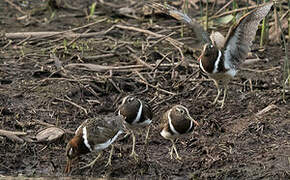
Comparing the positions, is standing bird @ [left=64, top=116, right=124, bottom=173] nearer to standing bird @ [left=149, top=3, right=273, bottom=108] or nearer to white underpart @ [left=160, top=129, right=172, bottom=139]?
white underpart @ [left=160, top=129, right=172, bottom=139]

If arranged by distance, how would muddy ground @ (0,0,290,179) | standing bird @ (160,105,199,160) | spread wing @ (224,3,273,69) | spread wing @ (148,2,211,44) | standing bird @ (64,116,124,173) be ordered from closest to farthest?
standing bird @ (64,116,124,173) < standing bird @ (160,105,199,160) < muddy ground @ (0,0,290,179) < spread wing @ (224,3,273,69) < spread wing @ (148,2,211,44)

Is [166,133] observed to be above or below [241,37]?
below

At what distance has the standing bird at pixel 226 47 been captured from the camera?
30.8 feet

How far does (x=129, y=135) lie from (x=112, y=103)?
0.87 metres

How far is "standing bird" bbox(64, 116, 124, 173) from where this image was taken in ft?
26.2

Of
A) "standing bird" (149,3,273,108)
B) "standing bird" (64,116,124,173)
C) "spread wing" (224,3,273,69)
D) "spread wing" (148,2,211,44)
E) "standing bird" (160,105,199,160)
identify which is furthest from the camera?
"spread wing" (148,2,211,44)

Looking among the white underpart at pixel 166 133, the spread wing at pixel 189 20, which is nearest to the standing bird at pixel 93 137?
the white underpart at pixel 166 133

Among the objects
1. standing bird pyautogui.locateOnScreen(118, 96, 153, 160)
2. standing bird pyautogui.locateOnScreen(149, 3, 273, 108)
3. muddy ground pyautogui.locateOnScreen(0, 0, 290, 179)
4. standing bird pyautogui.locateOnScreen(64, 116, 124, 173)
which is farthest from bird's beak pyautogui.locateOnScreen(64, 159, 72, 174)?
standing bird pyautogui.locateOnScreen(149, 3, 273, 108)

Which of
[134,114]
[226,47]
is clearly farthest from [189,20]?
[134,114]

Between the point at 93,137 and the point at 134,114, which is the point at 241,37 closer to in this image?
the point at 134,114

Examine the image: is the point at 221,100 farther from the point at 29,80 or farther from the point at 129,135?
the point at 29,80

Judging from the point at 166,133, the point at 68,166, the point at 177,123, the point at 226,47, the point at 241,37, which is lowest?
the point at 68,166

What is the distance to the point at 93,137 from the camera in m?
8.05

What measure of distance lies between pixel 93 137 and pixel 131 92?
7.49ft
